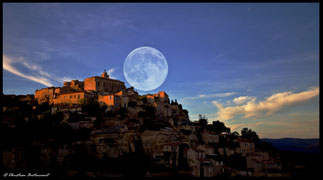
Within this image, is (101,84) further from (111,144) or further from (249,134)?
(249,134)

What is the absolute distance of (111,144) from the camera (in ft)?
141

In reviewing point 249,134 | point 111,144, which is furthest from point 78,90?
point 249,134

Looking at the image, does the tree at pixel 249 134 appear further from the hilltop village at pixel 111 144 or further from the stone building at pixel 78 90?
the stone building at pixel 78 90

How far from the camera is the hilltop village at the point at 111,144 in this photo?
38.2m

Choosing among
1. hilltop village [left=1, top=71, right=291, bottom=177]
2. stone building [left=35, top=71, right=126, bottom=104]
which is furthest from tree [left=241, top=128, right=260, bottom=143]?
stone building [left=35, top=71, right=126, bottom=104]

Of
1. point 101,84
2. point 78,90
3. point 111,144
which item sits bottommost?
point 111,144

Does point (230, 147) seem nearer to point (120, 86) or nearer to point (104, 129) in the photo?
point (104, 129)

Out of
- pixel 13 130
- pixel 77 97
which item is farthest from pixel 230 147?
pixel 13 130

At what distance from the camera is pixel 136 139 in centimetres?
4509

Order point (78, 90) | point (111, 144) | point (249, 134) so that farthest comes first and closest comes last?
point (249, 134) < point (78, 90) < point (111, 144)

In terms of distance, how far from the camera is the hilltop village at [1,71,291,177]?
125ft

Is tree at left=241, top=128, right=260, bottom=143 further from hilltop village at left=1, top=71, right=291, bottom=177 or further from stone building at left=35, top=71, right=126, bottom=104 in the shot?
stone building at left=35, top=71, right=126, bottom=104

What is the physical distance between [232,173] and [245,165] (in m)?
5.69

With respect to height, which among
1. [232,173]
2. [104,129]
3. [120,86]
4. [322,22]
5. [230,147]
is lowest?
[232,173]
